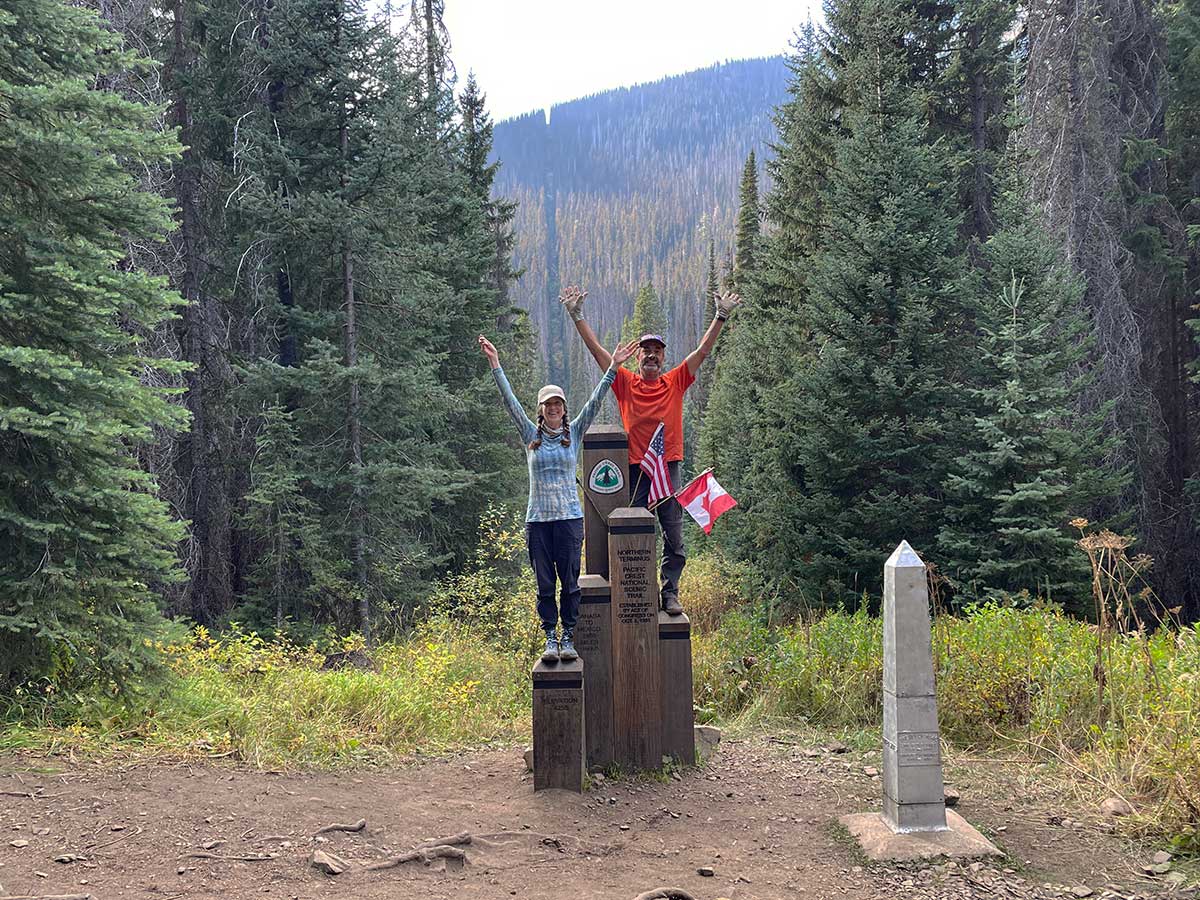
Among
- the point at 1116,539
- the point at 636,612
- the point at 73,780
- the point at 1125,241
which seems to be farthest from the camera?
the point at 1125,241

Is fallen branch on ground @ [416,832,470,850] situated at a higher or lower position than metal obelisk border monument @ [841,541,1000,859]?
lower

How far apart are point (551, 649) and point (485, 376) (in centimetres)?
1595

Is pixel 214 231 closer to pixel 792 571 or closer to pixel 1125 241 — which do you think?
pixel 792 571

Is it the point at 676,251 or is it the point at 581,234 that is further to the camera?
the point at 581,234

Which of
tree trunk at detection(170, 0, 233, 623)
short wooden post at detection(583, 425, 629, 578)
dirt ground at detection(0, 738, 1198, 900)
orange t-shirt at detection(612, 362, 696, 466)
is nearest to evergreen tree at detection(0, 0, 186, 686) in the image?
dirt ground at detection(0, 738, 1198, 900)

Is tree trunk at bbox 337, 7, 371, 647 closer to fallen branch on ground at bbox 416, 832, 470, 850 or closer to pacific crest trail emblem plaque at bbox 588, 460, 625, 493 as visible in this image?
pacific crest trail emblem plaque at bbox 588, 460, 625, 493

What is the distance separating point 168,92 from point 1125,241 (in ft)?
59.4

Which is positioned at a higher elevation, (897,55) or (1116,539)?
(897,55)

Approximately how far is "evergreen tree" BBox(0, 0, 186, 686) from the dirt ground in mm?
1034

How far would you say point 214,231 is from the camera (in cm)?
1567

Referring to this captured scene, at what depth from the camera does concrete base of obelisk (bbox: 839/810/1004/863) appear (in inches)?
176

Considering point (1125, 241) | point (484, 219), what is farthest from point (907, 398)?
point (484, 219)

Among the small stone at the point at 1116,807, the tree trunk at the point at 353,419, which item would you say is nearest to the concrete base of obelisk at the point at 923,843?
the small stone at the point at 1116,807

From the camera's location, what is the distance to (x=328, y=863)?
13.6ft
